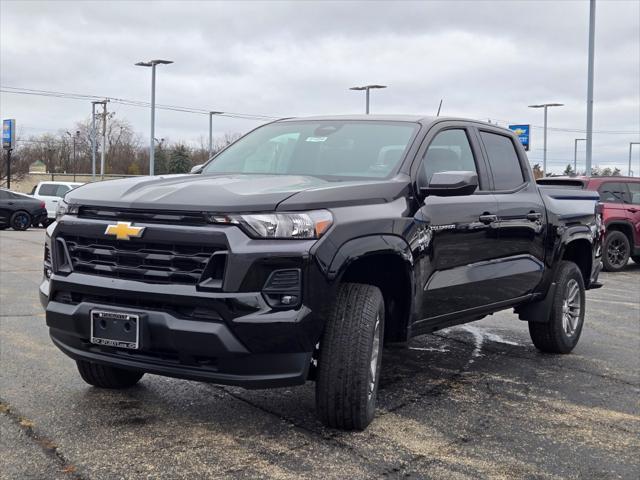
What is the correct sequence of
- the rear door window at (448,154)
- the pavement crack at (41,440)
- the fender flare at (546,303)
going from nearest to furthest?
the pavement crack at (41,440) < the rear door window at (448,154) < the fender flare at (546,303)

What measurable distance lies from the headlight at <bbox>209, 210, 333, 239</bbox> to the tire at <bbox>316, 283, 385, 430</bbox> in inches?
18.2

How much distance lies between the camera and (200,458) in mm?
3617

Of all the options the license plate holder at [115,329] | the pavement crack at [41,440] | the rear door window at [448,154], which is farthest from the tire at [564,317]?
the pavement crack at [41,440]

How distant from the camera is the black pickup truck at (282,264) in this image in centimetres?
356

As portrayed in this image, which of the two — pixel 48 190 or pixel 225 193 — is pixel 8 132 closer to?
pixel 48 190

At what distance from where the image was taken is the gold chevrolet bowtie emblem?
370 centimetres

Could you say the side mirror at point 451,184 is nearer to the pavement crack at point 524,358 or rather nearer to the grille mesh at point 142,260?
the grille mesh at point 142,260

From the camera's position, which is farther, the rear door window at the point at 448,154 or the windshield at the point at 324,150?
the rear door window at the point at 448,154

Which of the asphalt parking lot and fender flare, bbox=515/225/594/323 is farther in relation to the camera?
fender flare, bbox=515/225/594/323

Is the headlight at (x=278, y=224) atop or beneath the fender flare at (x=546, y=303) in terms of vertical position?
atop

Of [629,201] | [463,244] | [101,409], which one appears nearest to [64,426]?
[101,409]

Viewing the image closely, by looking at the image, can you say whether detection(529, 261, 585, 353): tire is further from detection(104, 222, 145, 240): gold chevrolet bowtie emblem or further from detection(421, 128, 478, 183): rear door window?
detection(104, 222, 145, 240): gold chevrolet bowtie emblem

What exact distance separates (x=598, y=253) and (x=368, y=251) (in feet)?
12.9

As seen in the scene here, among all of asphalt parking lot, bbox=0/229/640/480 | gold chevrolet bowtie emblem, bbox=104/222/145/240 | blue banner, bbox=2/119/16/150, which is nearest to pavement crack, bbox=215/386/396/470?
asphalt parking lot, bbox=0/229/640/480
